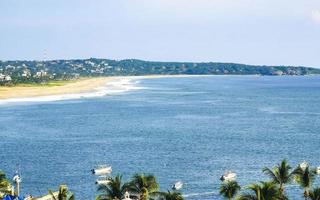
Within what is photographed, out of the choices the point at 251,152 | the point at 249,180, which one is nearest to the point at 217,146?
the point at 251,152

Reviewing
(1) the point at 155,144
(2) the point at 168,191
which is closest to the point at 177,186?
A: (2) the point at 168,191

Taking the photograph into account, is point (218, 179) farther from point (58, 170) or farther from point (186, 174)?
point (58, 170)

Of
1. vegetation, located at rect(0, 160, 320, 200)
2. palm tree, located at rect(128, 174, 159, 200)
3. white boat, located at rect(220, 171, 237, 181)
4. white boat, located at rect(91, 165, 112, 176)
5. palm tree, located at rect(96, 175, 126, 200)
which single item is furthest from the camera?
white boat, located at rect(91, 165, 112, 176)

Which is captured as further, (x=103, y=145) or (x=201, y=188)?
(x=103, y=145)

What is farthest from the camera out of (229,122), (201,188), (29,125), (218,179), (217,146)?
(229,122)

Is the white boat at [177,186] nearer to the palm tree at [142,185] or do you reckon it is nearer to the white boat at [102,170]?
the white boat at [102,170]

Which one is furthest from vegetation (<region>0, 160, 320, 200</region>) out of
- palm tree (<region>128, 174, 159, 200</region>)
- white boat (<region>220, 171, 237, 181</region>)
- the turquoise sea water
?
white boat (<region>220, 171, 237, 181</region>)

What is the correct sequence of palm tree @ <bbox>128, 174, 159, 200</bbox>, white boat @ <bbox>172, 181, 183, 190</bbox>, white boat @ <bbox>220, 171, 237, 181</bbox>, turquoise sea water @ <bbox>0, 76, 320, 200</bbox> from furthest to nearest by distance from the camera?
turquoise sea water @ <bbox>0, 76, 320, 200</bbox>
white boat @ <bbox>220, 171, 237, 181</bbox>
white boat @ <bbox>172, 181, 183, 190</bbox>
palm tree @ <bbox>128, 174, 159, 200</bbox>

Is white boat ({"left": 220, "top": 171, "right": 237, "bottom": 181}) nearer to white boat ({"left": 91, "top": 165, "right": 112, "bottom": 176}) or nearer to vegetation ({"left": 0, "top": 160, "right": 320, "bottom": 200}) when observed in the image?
white boat ({"left": 91, "top": 165, "right": 112, "bottom": 176})
